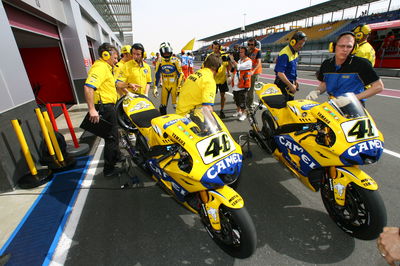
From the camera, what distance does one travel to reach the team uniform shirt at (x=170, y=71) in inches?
248

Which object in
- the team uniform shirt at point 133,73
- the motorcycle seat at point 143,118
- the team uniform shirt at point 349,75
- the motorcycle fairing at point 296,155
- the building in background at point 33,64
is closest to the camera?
the motorcycle fairing at point 296,155

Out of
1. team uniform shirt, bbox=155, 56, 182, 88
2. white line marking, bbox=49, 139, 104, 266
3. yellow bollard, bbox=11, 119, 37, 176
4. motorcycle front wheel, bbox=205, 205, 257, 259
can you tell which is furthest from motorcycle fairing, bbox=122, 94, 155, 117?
team uniform shirt, bbox=155, 56, 182, 88

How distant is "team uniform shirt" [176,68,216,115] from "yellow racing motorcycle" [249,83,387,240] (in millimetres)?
1243

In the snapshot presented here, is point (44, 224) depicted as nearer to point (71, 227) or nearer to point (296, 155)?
point (71, 227)

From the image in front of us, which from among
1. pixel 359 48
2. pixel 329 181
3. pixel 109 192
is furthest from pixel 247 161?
pixel 359 48

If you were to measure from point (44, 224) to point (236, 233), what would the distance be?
2.43 m

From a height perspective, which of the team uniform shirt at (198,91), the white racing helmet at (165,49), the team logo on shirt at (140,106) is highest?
the white racing helmet at (165,49)

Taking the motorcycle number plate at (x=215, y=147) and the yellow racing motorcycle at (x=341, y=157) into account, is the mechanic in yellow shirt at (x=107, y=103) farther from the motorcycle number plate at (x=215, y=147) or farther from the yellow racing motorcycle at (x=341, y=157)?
the yellow racing motorcycle at (x=341, y=157)

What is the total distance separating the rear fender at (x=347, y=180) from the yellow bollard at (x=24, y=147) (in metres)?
4.46

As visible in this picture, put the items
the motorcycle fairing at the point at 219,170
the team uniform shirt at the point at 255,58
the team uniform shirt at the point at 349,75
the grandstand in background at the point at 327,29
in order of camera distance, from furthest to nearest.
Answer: the grandstand in background at the point at 327,29 → the team uniform shirt at the point at 255,58 → the team uniform shirt at the point at 349,75 → the motorcycle fairing at the point at 219,170

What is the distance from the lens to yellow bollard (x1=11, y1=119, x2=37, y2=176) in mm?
3227

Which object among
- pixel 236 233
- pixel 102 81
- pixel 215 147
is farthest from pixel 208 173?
pixel 102 81

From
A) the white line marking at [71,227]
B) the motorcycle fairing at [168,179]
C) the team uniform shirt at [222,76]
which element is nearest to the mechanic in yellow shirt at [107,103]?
the white line marking at [71,227]

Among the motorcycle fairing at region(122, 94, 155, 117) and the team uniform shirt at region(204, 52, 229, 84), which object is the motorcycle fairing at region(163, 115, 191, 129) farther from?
the team uniform shirt at region(204, 52, 229, 84)
